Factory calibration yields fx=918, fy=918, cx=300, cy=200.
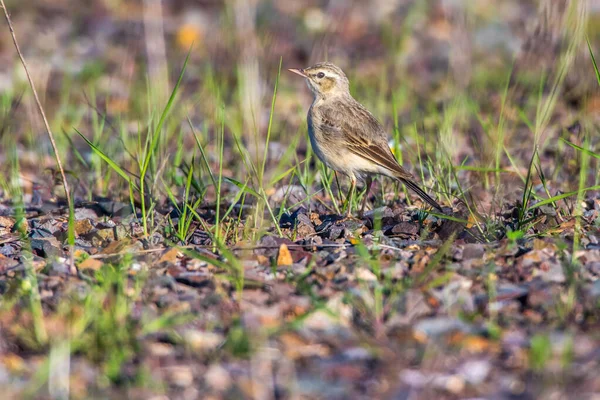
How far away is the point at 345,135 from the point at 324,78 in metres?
0.73

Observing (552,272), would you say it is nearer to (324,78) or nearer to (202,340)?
(202,340)

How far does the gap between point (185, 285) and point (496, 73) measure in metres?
7.49

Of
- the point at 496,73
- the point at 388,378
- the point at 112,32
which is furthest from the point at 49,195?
the point at 112,32

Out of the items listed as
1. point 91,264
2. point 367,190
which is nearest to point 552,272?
point 367,190

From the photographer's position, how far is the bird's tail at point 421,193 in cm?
613

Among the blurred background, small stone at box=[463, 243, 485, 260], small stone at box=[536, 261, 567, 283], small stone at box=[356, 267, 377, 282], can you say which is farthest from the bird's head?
small stone at box=[536, 261, 567, 283]

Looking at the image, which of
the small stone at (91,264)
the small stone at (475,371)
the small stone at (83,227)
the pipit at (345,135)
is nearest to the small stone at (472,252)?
the small stone at (475,371)

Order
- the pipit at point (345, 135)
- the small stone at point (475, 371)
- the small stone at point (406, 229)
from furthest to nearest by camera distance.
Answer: the pipit at point (345, 135) < the small stone at point (406, 229) < the small stone at point (475, 371)

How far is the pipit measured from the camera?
6945 mm

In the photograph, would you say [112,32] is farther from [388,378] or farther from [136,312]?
[388,378]

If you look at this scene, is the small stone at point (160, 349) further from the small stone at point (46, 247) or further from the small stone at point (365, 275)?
the small stone at point (46, 247)

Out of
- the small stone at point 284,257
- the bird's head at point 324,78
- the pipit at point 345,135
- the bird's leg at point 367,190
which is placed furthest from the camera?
the bird's head at point 324,78

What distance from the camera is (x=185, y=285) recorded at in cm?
489

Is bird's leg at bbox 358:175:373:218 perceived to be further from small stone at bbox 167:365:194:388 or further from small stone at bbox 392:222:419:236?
small stone at bbox 167:365:194:388
